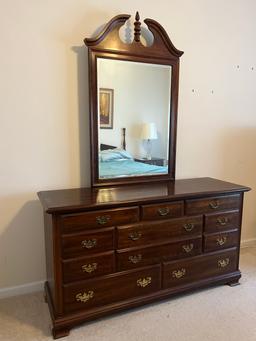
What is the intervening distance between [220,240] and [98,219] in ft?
3.58

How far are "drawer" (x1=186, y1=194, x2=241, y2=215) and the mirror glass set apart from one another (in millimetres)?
476

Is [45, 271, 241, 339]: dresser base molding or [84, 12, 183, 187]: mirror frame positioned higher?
[84, 12, 183, 187]: mirror frame

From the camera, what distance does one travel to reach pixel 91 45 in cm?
201

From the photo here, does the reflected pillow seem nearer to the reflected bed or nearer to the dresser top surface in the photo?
the reflected bed

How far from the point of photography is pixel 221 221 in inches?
87.3

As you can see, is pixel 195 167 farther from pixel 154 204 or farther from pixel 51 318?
pixel 51 318

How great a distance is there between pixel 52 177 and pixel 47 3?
1270 mm

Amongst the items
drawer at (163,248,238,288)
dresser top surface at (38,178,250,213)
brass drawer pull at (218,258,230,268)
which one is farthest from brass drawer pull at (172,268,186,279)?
dresser top surface at (38,178,250,213)

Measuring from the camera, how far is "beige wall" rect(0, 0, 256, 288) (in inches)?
77.4

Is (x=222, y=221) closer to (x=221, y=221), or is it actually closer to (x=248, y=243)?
(x=221, y=221)

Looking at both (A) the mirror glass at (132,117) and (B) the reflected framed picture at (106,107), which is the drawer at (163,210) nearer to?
(A) the mirror glass at (132,117)

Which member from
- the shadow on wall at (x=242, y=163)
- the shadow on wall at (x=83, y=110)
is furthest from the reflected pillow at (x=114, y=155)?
the shadow on wall at (x=242, y=163)

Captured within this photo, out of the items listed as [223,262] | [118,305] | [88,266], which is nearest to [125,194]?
[88,266]

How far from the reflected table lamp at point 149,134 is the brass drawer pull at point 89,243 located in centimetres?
92
